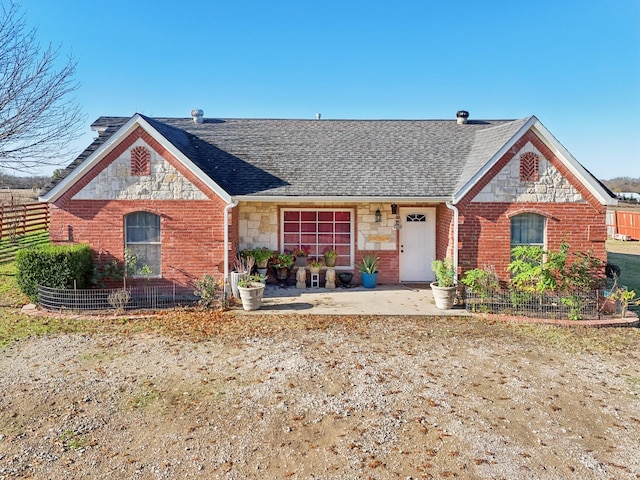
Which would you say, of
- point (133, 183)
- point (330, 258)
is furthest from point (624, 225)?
point (133, 183)

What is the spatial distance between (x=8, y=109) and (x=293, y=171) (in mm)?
8277

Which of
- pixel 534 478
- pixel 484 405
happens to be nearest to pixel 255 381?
pixel 484 405

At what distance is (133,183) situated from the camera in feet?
38.2

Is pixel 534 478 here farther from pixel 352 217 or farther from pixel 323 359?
pixel 352 217

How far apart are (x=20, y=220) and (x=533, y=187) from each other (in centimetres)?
2342

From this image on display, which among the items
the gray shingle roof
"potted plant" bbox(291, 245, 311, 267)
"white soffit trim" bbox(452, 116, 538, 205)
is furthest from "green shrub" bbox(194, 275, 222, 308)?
"white soffit trim" bbox(452, 116, 538, 205)

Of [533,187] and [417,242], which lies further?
[417,242]

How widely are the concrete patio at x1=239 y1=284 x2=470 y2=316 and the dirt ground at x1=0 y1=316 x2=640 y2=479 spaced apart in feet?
5.25

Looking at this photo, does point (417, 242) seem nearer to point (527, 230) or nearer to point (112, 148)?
point (527, 230)

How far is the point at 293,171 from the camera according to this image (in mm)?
13539

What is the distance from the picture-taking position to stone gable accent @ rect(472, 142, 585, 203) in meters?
11.6

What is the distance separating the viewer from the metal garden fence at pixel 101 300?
34.3 feet

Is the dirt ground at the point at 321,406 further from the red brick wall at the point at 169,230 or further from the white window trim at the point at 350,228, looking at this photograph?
the white window trim at the point at 350,228

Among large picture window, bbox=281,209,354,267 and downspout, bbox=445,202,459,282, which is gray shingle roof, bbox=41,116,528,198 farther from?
large picture window, bbox=281,209,354,267
